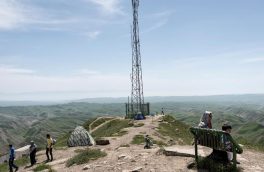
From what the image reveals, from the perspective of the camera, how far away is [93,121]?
6312cm

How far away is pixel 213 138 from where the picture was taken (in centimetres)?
1389

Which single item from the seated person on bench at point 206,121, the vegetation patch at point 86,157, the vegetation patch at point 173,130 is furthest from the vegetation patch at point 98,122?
the seated person on bench at point 206,121

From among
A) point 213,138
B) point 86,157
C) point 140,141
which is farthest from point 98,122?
point 213,138

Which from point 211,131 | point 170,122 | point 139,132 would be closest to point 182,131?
point 170,122

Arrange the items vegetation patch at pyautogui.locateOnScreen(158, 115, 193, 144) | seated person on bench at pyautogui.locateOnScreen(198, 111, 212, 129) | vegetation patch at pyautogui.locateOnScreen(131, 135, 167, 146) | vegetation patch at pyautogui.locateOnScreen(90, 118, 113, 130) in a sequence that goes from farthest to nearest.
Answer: vegetation patch at pyautogui.locateOnScreen(90, 118, 113, 130), vegetation patch at pyautogui.locateOnScreen(158, 115, 193, 144), vegetation patch at pyautogui.locateOnScreen(131, 135, 167, 146), seated person on bench at pyautogui.locateOnScreen(198, 111, 212, 129)

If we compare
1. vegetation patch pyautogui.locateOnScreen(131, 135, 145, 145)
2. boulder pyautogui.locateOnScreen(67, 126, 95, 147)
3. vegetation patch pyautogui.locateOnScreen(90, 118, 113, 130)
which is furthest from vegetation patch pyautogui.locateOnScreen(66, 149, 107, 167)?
A: vegetation patch pyautogui.locateOnScreen(90, 118, 113, 130)

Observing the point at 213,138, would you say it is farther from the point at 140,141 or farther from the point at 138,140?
the point at 138,140

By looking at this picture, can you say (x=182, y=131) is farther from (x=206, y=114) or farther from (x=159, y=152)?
(x=206, y=114)

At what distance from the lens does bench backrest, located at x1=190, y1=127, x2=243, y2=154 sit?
42.0 feet

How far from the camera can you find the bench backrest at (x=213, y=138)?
12.8 metres

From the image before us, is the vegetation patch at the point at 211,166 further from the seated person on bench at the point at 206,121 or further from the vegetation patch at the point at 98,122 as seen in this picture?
the vegetation patch at the point at 98,122

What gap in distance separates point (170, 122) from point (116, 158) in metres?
33.2

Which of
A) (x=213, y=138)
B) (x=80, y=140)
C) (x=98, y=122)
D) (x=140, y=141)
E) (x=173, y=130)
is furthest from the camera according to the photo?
(x=98, y=122)

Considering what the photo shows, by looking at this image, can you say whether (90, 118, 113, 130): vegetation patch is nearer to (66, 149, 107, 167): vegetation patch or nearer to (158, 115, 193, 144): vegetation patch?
(158, 115, 193, 144): vegetation patch
